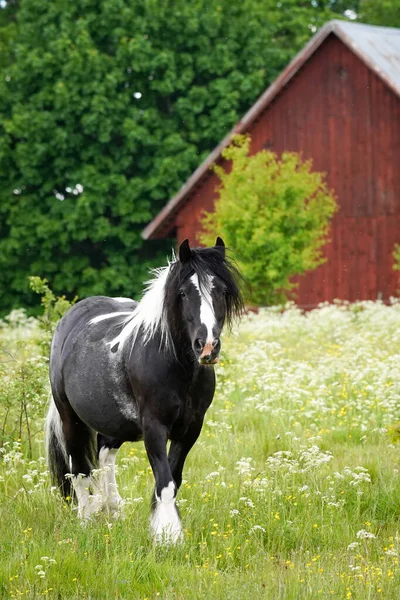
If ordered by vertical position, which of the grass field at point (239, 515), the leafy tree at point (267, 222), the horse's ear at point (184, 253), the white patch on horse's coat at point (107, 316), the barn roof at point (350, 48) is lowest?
the grass field at point (239, 515)

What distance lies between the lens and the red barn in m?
29.1

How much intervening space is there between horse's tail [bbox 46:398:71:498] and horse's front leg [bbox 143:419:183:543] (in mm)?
1597

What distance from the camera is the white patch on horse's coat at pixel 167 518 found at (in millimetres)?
6379

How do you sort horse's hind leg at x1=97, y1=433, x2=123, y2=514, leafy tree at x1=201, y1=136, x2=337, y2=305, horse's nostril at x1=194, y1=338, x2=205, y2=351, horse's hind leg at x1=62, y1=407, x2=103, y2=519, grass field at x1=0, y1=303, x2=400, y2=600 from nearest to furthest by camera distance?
grass field at x1=0, y1=303, x2=400, y2=600, horse's nostril at x1=194, y1=338, x2=205, y2=351, horse's hind leg at x1=97, y1=433, x2=123, y2=514, horse's hind leg at x1=62, y1=407, x2=103, y2=519, leafy tree at x1=201, y1=136, x2=337, y2=305

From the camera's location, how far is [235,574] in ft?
19.2

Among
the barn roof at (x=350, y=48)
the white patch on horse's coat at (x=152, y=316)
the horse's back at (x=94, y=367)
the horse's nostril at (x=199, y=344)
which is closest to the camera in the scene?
the horse's nostril at (x=199, y=344)

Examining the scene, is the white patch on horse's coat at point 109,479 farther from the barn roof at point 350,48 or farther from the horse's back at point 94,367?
the barn roof at point 350,48

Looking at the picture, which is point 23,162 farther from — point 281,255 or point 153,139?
point 281,255

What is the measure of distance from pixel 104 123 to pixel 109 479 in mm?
28395

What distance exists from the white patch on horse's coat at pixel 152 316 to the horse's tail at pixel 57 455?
128cm

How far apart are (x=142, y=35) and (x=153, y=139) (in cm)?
387

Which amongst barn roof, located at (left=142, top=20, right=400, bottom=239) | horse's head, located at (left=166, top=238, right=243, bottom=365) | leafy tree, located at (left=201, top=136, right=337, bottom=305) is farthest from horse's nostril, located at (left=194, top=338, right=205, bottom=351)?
barn roof, located at (left=142, top=20, right=400, bottom=239)

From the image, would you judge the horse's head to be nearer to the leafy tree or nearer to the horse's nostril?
the horse's nostril

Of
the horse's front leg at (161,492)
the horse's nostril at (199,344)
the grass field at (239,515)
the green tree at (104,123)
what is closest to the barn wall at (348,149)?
the green tree at (104,123)
